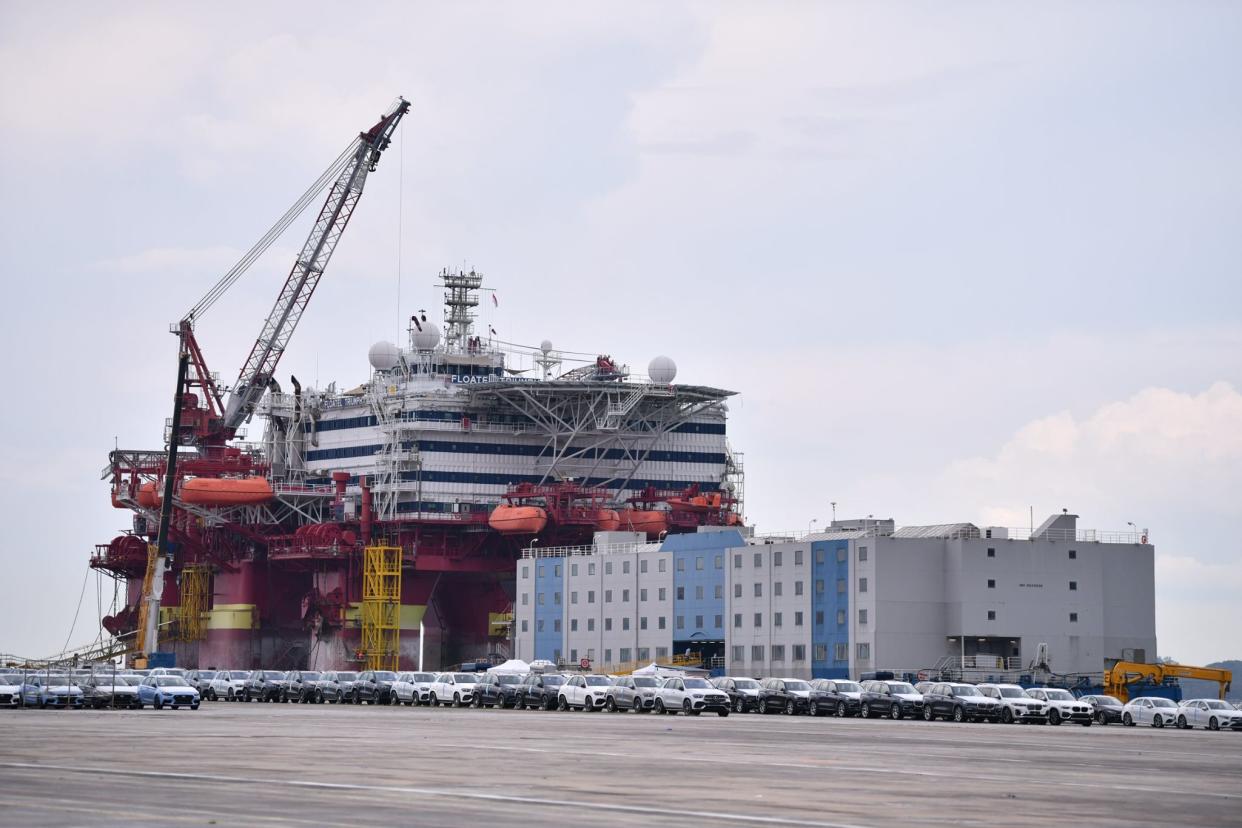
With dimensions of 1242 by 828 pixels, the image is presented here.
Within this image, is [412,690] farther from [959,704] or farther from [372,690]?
[959,704]

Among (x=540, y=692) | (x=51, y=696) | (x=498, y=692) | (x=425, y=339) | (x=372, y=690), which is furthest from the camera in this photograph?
(x=425, y=339)

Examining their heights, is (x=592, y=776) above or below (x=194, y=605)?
below

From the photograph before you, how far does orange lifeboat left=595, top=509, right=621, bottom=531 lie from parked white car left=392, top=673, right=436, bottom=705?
57193mm

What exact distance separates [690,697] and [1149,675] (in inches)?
1716

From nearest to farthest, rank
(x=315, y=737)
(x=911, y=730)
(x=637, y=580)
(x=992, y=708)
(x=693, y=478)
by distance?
(x=315, y=737), (x=911, y=730), (x=992, y=708), (x=637, y=580), (x=693, y=478)

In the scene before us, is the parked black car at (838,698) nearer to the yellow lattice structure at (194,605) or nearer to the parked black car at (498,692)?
the parked black car at (498,692)

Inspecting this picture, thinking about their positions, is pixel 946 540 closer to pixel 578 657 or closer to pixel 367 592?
pixel 578 657

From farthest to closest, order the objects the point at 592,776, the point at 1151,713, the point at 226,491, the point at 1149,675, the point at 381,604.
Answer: the point at 226,491 < the point at 381,604 < the point at 1149,675 < the point at 1151,713 < the point at 592,776

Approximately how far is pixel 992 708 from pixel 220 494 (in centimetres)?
10171

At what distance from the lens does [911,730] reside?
7338cm

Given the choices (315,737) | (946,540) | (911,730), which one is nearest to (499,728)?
(315,737)

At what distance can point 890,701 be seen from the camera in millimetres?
92875

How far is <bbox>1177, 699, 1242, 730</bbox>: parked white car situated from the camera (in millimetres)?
84125

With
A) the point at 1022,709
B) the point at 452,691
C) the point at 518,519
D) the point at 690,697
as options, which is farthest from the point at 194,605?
the point at 1022,709
